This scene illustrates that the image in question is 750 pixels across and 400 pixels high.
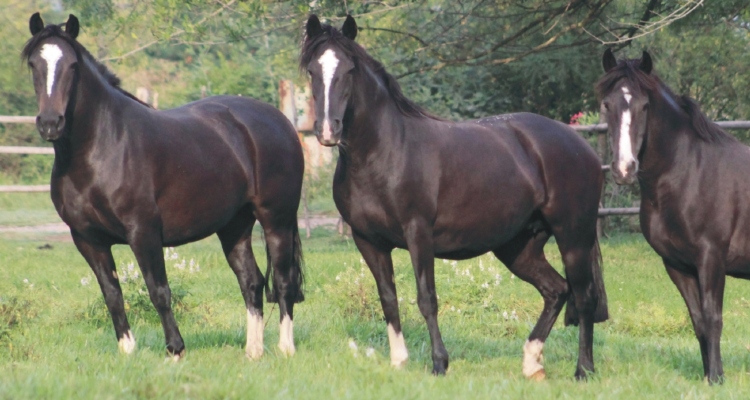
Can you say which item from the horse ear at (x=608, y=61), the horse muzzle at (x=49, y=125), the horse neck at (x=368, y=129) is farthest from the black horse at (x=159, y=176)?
the horse ear at (x=608, y=61)

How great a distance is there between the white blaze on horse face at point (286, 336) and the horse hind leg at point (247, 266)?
0.15 meters

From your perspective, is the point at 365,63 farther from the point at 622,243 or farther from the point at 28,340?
the point at 622,243

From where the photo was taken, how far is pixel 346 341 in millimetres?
6727

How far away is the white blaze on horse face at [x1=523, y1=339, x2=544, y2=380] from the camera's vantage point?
6023mm

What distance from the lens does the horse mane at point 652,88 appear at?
5.44 metres

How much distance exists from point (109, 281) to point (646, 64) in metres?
3.65

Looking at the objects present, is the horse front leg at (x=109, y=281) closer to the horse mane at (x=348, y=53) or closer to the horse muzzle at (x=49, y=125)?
the horse muzzle at (x=49, y=125)

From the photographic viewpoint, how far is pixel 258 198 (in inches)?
270

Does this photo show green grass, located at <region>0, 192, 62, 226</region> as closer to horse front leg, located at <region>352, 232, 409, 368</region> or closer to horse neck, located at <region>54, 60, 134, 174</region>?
horse neck, located at <region>54, 60, 134, 174</region>

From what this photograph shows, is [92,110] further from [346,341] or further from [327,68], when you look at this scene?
[346,341]

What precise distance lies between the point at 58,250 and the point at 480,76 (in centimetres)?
831

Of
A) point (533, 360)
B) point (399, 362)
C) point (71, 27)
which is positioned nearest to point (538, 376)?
point (533, 360)

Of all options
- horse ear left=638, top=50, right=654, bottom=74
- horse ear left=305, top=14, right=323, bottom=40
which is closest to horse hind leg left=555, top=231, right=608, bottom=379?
horse ear left=638, top=50, right=654, bottom=74

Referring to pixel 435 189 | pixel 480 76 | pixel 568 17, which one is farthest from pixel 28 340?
pixel 480 76
